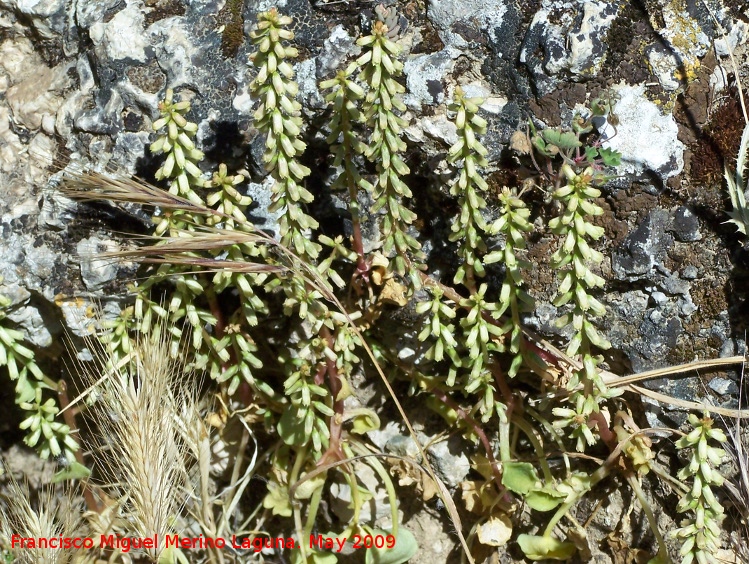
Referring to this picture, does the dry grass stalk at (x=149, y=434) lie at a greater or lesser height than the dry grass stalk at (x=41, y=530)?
greater

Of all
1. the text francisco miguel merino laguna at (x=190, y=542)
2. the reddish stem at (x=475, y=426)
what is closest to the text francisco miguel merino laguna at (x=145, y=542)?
the text francisco miguel merino laguna at (x=190, y=542)

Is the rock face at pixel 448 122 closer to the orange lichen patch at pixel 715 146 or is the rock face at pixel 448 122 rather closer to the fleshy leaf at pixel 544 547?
the orange lichen patch at pixel 715 146

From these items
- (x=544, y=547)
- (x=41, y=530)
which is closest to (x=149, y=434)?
(x=41, y=530)

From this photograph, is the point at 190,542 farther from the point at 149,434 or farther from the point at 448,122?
the point at 448,122

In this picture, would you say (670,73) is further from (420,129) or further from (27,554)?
(27,554)

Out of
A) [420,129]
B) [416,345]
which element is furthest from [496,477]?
[420,129]

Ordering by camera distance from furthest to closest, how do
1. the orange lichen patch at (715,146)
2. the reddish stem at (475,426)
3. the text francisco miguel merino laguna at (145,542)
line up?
the reddish stem at (475,426), the text francisco miguel merino laguna at (145,542), the orange lichen patch at (715,146)
